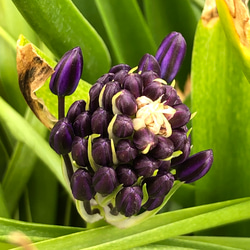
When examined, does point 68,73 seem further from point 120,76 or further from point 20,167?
point 20,167

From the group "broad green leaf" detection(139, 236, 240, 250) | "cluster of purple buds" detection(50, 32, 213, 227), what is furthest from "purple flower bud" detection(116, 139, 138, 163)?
"broad green leaf" detection(139, 236, 240, 250)

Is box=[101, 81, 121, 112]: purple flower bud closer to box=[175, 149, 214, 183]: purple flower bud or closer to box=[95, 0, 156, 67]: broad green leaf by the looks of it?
box=[175, 149, 214, 183]: purple flower bud

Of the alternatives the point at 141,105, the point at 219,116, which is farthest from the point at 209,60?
the point at 141,105

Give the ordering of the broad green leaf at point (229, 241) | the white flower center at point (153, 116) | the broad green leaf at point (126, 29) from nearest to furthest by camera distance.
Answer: the white flower center at point (153, 116), the broad green leaf at point (229, 241), the broad green leaf at point (126, 29)

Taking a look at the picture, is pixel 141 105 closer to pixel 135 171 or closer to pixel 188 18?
pixel 135 171

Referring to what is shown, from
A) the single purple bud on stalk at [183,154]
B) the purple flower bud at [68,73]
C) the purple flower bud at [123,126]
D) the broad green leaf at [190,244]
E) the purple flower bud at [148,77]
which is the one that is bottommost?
the broad green leaf at [190,244]

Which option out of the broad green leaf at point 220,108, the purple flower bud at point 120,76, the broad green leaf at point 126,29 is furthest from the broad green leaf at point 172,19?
the purple flower bud at point 120,76

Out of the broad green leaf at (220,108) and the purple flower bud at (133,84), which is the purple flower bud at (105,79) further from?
the broad green leaf at (220,108)
